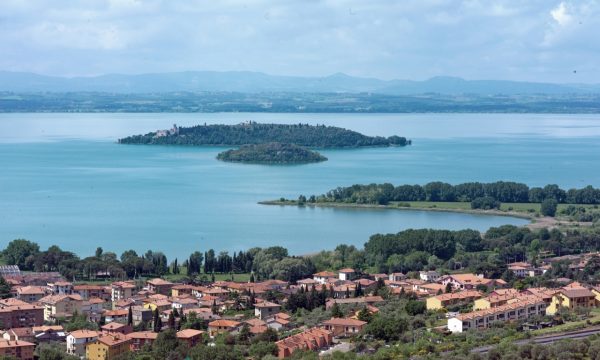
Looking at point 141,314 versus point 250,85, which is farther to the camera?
point 250,85

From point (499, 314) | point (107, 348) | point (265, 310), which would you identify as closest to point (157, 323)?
point (107, 348)

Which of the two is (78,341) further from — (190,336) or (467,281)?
(467,281)

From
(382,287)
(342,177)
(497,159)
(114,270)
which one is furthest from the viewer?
(497,159)

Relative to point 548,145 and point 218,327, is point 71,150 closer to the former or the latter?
point 548,145

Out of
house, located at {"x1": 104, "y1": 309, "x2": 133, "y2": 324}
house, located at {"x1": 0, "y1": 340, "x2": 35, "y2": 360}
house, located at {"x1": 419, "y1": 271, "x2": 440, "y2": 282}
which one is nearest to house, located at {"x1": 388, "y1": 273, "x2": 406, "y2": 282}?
house, located at {"x1": 419, "y1": 271, "x2": 440, "y2": 282}

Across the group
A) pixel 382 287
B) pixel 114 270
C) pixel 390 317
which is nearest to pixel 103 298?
pixel 114 270

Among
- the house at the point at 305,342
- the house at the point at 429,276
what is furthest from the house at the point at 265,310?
the house at the point at 429,276

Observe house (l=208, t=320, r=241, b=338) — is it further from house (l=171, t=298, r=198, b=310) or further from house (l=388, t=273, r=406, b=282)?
house (l=388, t=273, r=406, b=282)
